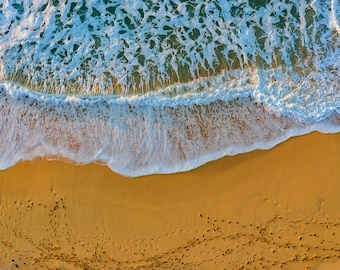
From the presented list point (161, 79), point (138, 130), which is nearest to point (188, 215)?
point (138, 130)

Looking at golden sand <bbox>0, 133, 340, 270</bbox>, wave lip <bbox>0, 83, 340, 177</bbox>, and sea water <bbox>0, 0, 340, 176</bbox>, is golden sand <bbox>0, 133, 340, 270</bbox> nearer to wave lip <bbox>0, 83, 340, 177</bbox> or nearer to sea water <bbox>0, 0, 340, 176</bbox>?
wave lip <bbox>0, 83, 340, 177</bbox>

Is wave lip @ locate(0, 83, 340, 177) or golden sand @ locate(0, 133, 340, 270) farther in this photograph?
wave lip @ locate(0, 83, 340, 177)

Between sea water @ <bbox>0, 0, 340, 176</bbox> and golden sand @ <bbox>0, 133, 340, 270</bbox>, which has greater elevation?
sea water @ <bbox>0, 0, 340, 176</bbox>

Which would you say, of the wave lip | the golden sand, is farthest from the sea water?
the golden sand

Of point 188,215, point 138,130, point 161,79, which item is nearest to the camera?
point 188,215

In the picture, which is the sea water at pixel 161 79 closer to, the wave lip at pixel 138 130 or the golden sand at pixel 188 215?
the wave lip at pixel 138 130

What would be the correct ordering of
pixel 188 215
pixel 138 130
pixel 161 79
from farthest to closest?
pixel 161 79 < pixel 138 130 < pixel 188 215

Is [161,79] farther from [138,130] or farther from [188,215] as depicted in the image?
[188,215]
